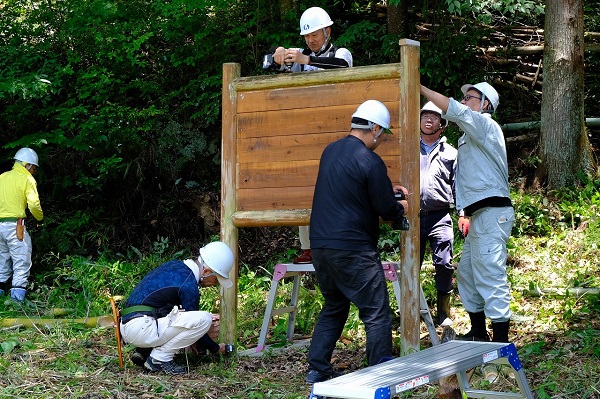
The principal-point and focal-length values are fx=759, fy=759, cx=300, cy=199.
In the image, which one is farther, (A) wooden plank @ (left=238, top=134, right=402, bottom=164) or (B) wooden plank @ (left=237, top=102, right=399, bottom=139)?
(B) wooden plank @ (left=237, top=102, right=399, bottom=139)

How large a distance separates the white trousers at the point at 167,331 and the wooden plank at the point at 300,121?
1530 mm

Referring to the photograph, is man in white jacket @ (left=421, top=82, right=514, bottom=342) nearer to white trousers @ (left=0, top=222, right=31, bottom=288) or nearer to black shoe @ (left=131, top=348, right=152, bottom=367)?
black shoe @ (left=131, top=348, right=152, bottom=367)

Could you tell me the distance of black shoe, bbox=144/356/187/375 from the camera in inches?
220

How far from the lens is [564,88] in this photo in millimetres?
8328

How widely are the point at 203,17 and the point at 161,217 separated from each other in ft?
8.90

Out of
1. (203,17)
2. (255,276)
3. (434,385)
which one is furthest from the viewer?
(203,17)

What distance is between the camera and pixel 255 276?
8812mm

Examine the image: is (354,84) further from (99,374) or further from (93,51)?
(93,51)

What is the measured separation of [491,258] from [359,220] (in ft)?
3.40

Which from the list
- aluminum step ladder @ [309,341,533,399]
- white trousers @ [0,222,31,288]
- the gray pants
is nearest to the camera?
aluminum step ladder @ [309,341,533,399]

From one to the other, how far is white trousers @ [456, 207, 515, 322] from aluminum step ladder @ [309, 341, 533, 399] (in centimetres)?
69

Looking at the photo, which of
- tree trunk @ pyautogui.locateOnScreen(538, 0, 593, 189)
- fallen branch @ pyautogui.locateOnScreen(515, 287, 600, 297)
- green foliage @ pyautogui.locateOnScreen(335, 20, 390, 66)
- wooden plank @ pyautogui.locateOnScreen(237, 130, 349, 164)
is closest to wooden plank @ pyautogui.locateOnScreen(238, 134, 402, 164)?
wooden plank @ pyautogui.locateOnScreen(237, 130, 349, 164)

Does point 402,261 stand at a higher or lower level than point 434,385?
Answer: higher

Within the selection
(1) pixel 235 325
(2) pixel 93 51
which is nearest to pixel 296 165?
(1) pixel 235 325
